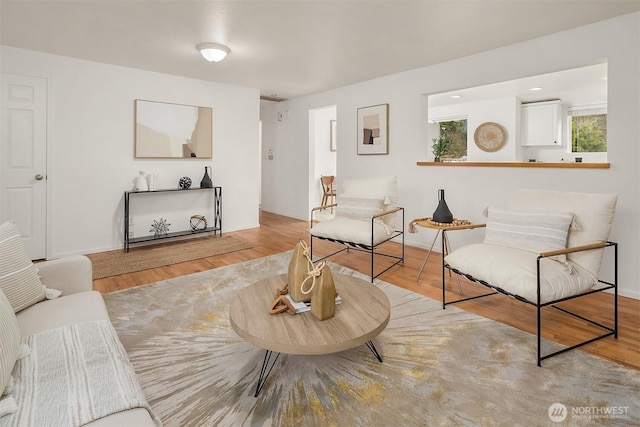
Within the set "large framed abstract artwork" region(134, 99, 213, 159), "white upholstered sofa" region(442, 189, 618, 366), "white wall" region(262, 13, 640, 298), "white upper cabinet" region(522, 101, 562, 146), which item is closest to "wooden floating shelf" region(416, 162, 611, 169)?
"white wall" region(262, 13, 640, 298)

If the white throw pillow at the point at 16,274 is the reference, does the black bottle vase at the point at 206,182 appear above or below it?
above

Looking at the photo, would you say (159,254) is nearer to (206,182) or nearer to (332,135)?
(206,182)

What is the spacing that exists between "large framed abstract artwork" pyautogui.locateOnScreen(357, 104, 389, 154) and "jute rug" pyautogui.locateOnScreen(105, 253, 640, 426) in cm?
300

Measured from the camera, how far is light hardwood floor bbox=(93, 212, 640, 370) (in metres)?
2.20

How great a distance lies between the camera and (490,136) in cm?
720

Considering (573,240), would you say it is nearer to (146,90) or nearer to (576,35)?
(576,35)

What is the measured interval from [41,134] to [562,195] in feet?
16.9

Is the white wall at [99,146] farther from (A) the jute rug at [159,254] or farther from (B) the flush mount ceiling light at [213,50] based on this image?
(B) the flush mount ceiling light at [213,50]

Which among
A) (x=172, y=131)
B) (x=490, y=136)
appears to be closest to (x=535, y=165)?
(x=490, y=136)

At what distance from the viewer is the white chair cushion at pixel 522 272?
79.4 inches

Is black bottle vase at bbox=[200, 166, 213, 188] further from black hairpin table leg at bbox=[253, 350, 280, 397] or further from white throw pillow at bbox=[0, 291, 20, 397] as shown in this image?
white throw pillow at bbox=[0, 291, 20, 397]

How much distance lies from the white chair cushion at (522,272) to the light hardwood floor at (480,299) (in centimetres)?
38

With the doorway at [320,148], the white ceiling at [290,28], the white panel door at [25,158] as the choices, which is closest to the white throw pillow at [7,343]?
the white ceiling at [290,28]

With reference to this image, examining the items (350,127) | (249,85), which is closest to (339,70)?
(350,127)
